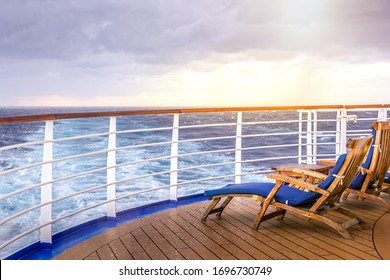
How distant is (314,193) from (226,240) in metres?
0.66

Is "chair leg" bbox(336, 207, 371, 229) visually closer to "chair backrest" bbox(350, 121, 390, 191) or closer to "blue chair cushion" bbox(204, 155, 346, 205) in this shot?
"blue chair cushion" bbox(204, 155, 346, 205)

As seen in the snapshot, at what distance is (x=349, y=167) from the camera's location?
2.88 meters

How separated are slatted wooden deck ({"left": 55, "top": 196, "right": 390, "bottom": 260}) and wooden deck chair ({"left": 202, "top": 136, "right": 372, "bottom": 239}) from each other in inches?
3.8

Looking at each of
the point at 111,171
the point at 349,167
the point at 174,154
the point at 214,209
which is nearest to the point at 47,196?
the point at 111,171

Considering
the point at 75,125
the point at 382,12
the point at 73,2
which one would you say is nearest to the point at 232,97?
the point at 75,125

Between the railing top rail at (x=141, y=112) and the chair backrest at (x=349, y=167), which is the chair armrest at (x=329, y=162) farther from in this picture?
the chair backrest at (x=349, y=167)

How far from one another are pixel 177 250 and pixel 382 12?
9.72m

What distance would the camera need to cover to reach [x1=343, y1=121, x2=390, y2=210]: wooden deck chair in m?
3.53

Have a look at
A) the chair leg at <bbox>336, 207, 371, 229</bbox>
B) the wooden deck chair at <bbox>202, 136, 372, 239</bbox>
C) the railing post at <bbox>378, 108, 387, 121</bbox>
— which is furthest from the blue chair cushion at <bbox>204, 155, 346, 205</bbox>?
the railing post at <bbox>378, 108, 387, 121</bbox>

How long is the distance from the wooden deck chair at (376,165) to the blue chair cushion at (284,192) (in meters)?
0.68

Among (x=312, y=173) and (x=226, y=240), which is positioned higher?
(x=312, y=173)

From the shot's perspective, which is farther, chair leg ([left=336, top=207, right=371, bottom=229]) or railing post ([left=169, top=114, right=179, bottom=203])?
railing post ([left=169, top=114, right=179, bottom=203])

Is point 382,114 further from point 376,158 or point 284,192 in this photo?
point 284,192

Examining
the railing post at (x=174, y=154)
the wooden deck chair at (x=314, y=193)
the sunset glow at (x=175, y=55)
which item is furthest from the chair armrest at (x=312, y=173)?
the sunset glow at (x=175, y=55)
